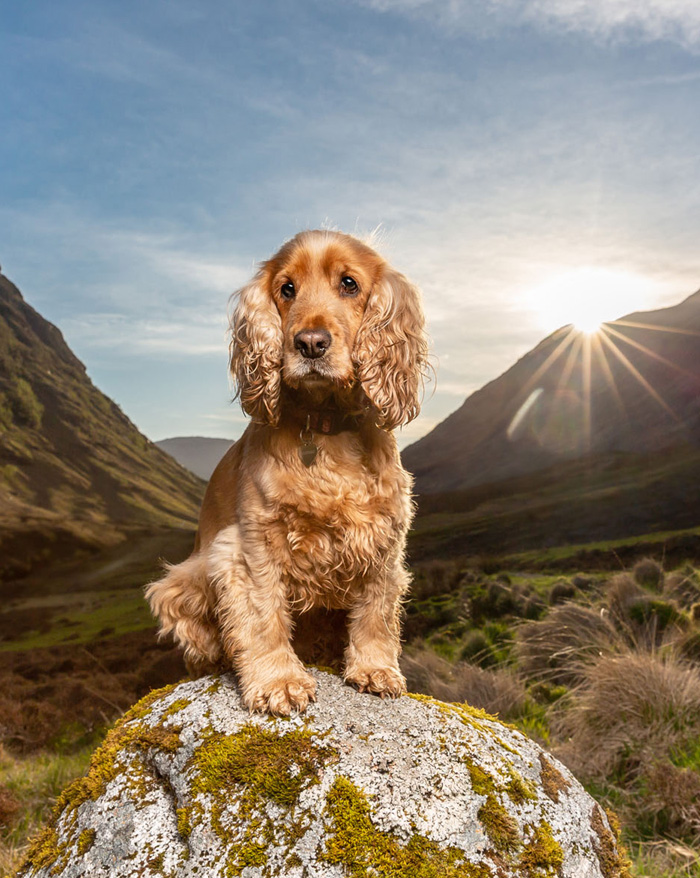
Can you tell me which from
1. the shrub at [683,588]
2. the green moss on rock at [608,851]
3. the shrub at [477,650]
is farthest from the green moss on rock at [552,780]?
the shrub at [683,588]

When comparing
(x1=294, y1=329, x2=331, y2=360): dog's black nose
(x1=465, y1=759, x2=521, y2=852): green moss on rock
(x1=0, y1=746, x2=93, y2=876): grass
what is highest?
(x1=294, y1=329, x2=331, y2=360): dog's black nose

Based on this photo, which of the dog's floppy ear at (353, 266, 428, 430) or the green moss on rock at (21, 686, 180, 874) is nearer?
the green moss on rock at (21, 686, 180, 874)

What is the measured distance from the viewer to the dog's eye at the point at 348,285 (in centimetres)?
407

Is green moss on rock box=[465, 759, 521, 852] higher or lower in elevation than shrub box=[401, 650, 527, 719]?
higher

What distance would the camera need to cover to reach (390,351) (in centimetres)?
411

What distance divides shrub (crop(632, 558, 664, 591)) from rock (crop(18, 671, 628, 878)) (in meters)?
9.49

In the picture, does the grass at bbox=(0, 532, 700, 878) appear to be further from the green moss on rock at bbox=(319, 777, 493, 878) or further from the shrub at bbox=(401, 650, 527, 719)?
the green moss on rock at bbox=(319, 777, 493, 878)

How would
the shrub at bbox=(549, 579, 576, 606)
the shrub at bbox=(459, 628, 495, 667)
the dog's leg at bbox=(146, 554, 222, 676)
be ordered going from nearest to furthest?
the dog's leg at bbox=(146, 554, 222, 676) < the shrub at bbox=(459, 628, 495, 667) < the shrub at bbox=(549, 579, 576, 606)

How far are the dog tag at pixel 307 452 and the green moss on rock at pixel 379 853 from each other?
167cm

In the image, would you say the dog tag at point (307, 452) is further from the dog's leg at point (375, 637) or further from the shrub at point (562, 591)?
the shrub at point (562, 591)

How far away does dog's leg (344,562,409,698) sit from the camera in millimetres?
4164

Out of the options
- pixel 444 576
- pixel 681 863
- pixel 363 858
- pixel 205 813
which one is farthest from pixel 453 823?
pixel 444 576

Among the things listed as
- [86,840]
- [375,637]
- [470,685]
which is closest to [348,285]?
[375,637]

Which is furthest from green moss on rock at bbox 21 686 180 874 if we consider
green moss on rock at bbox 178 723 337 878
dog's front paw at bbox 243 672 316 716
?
dog's front paw at bbox 243 672 316 716
